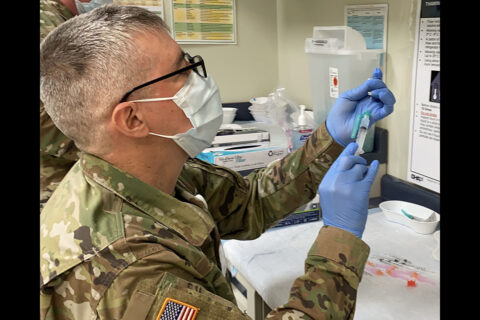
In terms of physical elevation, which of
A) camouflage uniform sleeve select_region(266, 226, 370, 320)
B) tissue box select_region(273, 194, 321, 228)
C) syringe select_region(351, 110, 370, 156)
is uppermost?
syringe select_region(351, 110, 370, 156)

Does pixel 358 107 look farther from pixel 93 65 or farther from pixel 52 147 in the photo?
pixel 52 147

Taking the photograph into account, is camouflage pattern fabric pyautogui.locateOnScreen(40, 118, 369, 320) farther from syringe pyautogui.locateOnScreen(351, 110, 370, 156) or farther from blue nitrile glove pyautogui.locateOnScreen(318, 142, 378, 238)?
syringe pyautogui.locateOnScreen(351, 110, 370, 156)

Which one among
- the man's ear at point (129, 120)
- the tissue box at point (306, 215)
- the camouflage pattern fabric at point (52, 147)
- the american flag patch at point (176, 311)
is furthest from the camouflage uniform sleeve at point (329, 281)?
the camouflage pattern fabric at point (52, 147)

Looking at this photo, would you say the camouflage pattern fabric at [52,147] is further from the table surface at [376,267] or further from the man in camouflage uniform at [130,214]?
the table surface at [376,267]

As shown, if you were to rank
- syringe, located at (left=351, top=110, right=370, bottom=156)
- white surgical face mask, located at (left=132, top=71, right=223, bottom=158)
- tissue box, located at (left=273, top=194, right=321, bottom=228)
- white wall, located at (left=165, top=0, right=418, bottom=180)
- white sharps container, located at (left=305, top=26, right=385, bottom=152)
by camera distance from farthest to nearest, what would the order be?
white wall, located at (left=165, top=0, right=418, bottom=180)
white sharps container, located at (left=305, top=26, right=385, bottom=152)
tissue box, located at (left=273, top=194, right=321, bottom=228)
syringe, located at (left=351, top=110, right=370, bottom=156)
white surgical face mask, located at (left=132, top=71, right=223, bottom=158)

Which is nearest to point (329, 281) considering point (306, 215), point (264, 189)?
point (264, 189)

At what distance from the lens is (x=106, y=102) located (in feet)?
2.76

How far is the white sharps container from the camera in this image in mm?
1656

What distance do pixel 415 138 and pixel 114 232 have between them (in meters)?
1.18

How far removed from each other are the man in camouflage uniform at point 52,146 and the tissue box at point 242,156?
1.91ft

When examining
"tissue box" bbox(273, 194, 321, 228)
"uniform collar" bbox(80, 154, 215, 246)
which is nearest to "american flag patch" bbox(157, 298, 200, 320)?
"uniform collar" bbox(80, 154, 215, 246)

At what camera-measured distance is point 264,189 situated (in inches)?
47.3
